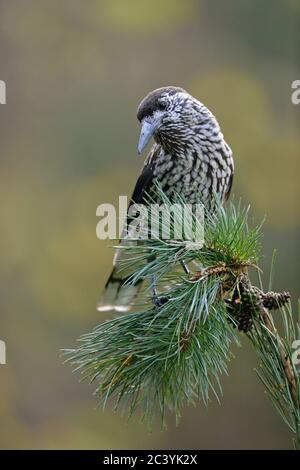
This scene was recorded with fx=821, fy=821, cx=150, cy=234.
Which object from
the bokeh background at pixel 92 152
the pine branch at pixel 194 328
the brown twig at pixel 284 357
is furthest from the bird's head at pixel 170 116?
the bokeh background at pixel 92 152

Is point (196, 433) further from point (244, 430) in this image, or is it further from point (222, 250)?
point (222, 250)

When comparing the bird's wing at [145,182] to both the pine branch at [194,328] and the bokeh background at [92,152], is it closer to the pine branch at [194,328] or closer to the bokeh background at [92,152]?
the pine branch at [194,328]

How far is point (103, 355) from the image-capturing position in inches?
90.0

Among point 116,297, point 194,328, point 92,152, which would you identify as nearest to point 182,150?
point 116,297

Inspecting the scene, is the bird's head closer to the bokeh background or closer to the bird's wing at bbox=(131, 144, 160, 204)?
the bird's wing at bbox=(131, 144, 160, 204)

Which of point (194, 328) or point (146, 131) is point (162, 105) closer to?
point (146, 131)

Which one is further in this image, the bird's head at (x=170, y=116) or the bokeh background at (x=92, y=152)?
the bokeh background at (x=92, y=152)

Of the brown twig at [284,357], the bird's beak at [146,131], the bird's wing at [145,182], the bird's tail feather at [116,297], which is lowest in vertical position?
the brown twig at [284,357]

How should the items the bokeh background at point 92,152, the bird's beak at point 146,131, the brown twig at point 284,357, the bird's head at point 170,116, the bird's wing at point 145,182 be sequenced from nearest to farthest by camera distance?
the brown twig at point 284,357
the bird's beak at point 146,131
the bird's head at point 170,116
the bird's wing at point 145,182
the bokeh background at point 92,152

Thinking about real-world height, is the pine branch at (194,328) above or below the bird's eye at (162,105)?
below

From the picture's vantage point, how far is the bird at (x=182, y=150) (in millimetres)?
3467

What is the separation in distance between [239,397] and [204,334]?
5434 mm

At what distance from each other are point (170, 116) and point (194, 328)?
60.0 inches

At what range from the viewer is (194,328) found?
219 cm
